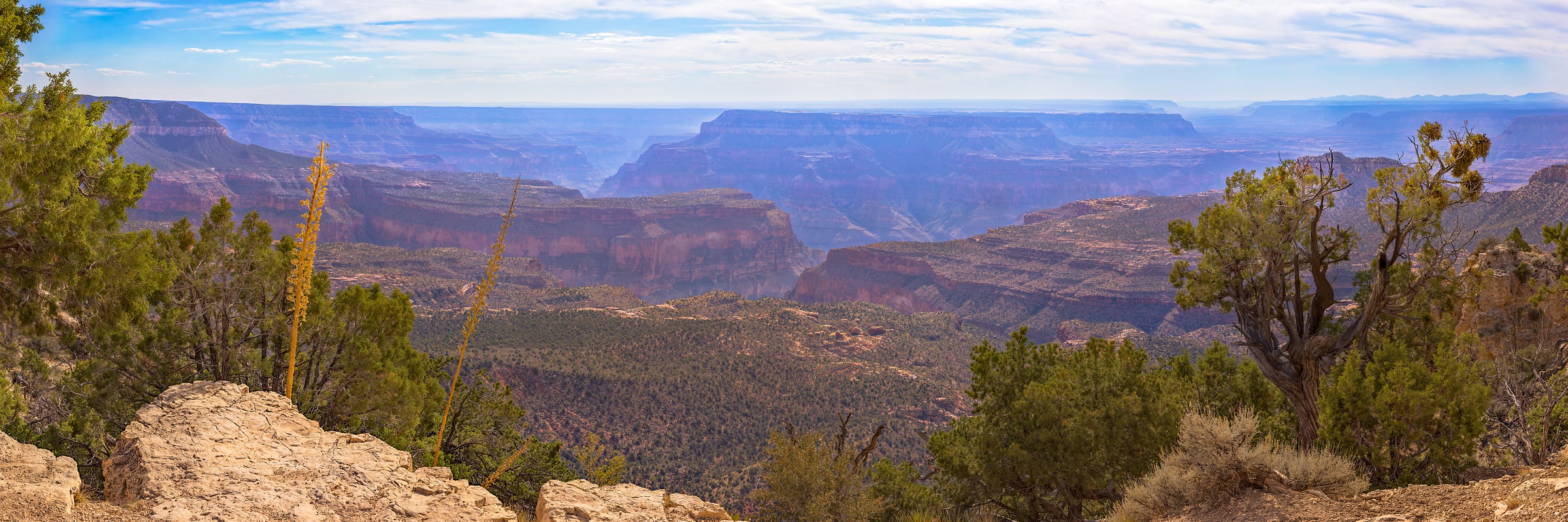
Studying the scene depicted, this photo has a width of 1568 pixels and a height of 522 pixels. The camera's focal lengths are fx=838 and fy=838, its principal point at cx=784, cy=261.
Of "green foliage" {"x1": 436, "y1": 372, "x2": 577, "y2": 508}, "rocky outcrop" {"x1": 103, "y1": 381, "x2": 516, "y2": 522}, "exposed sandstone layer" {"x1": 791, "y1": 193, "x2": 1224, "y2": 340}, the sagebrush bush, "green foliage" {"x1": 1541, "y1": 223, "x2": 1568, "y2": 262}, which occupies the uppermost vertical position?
"green foliage" {"x1": 1541, "y1": 223, "x2": 1568, "y2": 262}

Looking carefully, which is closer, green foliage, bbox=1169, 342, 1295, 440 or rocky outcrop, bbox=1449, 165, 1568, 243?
green foliage, bbox=1169, 342, 1295, 440

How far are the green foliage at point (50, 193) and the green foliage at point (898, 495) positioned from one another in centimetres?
1231

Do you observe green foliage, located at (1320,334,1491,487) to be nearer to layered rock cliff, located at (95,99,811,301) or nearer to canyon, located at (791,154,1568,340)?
canyon, located at (791,154,1568,340)

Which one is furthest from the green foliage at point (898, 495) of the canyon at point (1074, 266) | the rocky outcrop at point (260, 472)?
the canyon at point (1074, 266)

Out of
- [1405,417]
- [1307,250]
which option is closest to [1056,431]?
[1405,417]

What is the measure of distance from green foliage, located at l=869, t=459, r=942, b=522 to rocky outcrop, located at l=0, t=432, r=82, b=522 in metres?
11.8

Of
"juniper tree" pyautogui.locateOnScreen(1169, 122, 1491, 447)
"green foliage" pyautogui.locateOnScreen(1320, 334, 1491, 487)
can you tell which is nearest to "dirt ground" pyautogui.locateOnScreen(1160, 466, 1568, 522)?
Answer: "green foliage" pyautogui.locateOnScreen(1320, 334, 1491, 487)

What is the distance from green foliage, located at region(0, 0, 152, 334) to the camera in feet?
29.9

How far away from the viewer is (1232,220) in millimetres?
14953

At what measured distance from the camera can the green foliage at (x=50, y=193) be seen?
29.9 feet

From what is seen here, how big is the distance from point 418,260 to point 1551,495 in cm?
7951

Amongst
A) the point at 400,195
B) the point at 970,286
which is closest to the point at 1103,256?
the point at 970,286

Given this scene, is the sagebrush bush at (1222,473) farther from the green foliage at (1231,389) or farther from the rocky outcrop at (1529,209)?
the rocky outcrop at (1529,209)

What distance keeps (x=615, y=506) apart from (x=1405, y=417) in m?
11.2
